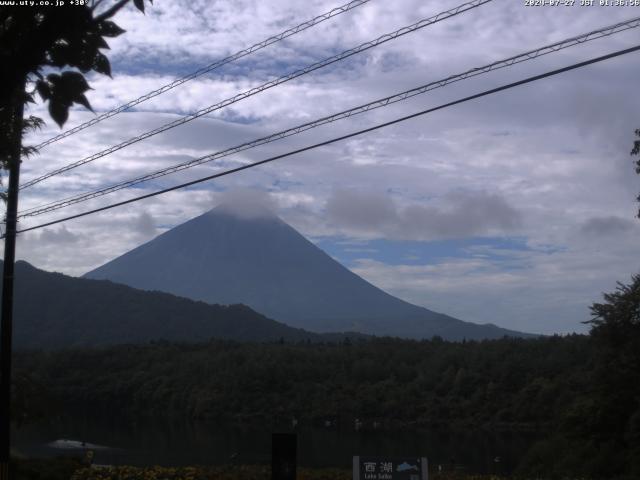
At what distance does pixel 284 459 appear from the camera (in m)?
10.8

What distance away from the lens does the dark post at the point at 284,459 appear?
35.3 ft

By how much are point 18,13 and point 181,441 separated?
160ft

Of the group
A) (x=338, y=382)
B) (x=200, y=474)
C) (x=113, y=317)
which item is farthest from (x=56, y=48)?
(x=113, y=317)

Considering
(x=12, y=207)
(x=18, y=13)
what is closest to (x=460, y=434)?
(x=12, y=207)

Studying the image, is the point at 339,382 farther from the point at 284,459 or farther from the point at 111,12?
the point at 111,12

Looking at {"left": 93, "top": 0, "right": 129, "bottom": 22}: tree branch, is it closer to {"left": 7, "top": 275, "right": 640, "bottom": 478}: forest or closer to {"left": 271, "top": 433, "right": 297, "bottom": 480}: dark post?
{"left": 271, "top": 433, "right": 297, "bottom": 480}: dark post

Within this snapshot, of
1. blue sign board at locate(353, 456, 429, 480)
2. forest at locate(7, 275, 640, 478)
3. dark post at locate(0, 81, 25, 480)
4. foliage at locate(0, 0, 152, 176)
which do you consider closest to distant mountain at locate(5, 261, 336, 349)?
forest at locate(7, 275, 640, 478)

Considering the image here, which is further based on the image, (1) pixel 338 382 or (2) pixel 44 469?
(1) pixel 338 382

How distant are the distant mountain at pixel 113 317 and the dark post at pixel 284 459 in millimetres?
140417

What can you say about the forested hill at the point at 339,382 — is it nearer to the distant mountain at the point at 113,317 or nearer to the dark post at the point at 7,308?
the dark post at the point at 7,308

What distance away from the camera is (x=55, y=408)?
58.2 feet

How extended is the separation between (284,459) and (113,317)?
528 ft

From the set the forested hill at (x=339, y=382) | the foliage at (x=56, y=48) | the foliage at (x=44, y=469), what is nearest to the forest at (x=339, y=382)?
the forested hill at (x=339, y=382)

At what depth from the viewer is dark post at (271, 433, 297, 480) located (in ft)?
35.3
